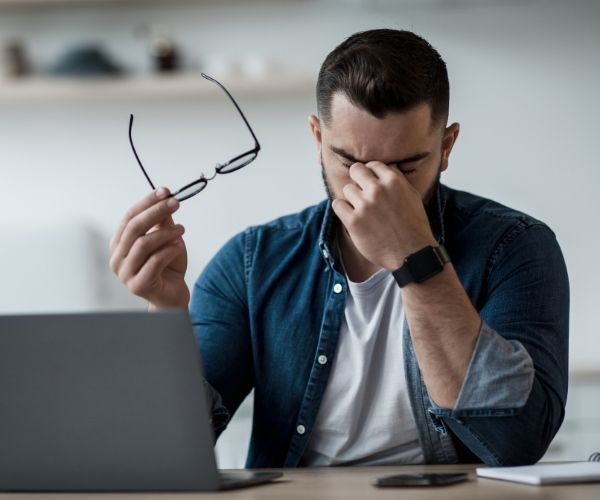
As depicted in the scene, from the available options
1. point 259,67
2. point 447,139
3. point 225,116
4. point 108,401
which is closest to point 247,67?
point 259,67

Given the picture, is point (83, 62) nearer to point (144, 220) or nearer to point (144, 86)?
point (144, 86)

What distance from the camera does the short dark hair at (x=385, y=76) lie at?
1.37 metres

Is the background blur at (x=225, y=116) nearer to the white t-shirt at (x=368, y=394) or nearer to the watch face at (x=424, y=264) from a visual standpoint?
the white t-shirt at (x=368, y=394)

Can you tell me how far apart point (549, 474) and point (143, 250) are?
2.05 feet

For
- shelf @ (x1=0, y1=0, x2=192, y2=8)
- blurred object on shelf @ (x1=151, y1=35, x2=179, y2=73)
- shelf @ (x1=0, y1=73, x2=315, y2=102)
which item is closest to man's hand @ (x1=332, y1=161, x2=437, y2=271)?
shelf @ (x1=0, y1=73, x2=315, y2=102)

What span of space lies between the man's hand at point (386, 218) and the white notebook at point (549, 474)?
0.32 meters

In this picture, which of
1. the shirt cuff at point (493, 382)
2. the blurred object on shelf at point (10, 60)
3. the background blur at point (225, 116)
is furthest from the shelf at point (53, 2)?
the shirt cuff at point (493, 382)

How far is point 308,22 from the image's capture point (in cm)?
285

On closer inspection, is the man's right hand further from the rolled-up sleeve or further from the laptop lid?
the rolled-up sleeve

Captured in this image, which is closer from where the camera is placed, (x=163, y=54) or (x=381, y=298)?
(x=381, y=298)

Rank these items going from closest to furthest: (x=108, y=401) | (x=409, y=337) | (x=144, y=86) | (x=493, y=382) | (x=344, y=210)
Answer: (x=108, y=401)
(x=493, y=382)
(x=344, y=210)
(x=409, y=337)
(x=144, y=86)

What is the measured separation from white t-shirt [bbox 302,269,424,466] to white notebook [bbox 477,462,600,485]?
1.04ft

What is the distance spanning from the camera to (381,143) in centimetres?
135

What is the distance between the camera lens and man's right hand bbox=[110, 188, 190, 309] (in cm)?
128
